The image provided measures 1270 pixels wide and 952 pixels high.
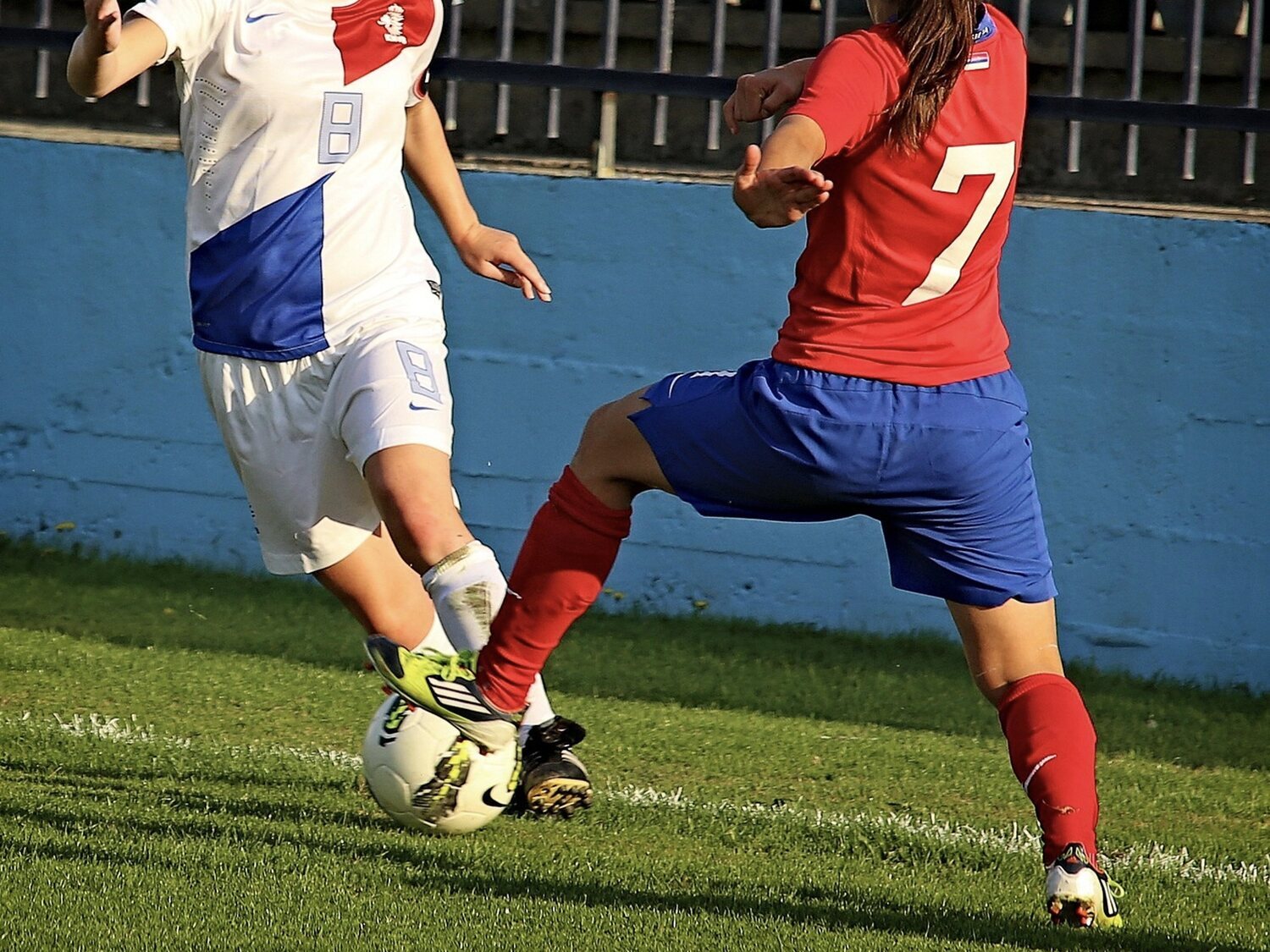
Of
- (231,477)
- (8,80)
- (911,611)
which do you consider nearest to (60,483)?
(231,477)

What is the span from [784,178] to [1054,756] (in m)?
1.26

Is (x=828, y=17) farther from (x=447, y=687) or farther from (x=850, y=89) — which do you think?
(x=447, y=687)

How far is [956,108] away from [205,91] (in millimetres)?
1786

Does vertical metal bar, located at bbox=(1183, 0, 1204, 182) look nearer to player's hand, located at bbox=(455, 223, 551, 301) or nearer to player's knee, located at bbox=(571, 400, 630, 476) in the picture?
player's hand, located at bbox=(455, 223, 551, 301)

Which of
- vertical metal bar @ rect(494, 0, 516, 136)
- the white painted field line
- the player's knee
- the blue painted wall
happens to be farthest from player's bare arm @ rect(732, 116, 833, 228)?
vertical metal bar @ rect(494, 0, 516, 136)

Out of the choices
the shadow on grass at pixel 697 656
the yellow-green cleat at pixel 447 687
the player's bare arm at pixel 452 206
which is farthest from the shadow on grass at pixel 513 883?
the shadow on grass at pixel 697 656

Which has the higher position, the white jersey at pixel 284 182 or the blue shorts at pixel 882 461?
the white jersey at pixel 284 182

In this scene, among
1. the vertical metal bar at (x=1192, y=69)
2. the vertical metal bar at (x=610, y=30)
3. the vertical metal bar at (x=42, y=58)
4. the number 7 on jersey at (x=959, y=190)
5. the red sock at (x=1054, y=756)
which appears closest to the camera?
the number 7 on jersey at (x=959, y=190)

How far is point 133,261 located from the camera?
739cm

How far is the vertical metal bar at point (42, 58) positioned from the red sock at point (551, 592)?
16.2ft

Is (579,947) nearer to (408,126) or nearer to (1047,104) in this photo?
(408,126)

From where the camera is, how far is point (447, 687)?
3.24 m

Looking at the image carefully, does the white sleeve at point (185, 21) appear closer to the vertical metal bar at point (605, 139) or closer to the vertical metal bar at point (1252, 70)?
the vertical metal bar at point (605, 139)

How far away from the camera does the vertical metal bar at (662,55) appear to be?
7.00 meters
